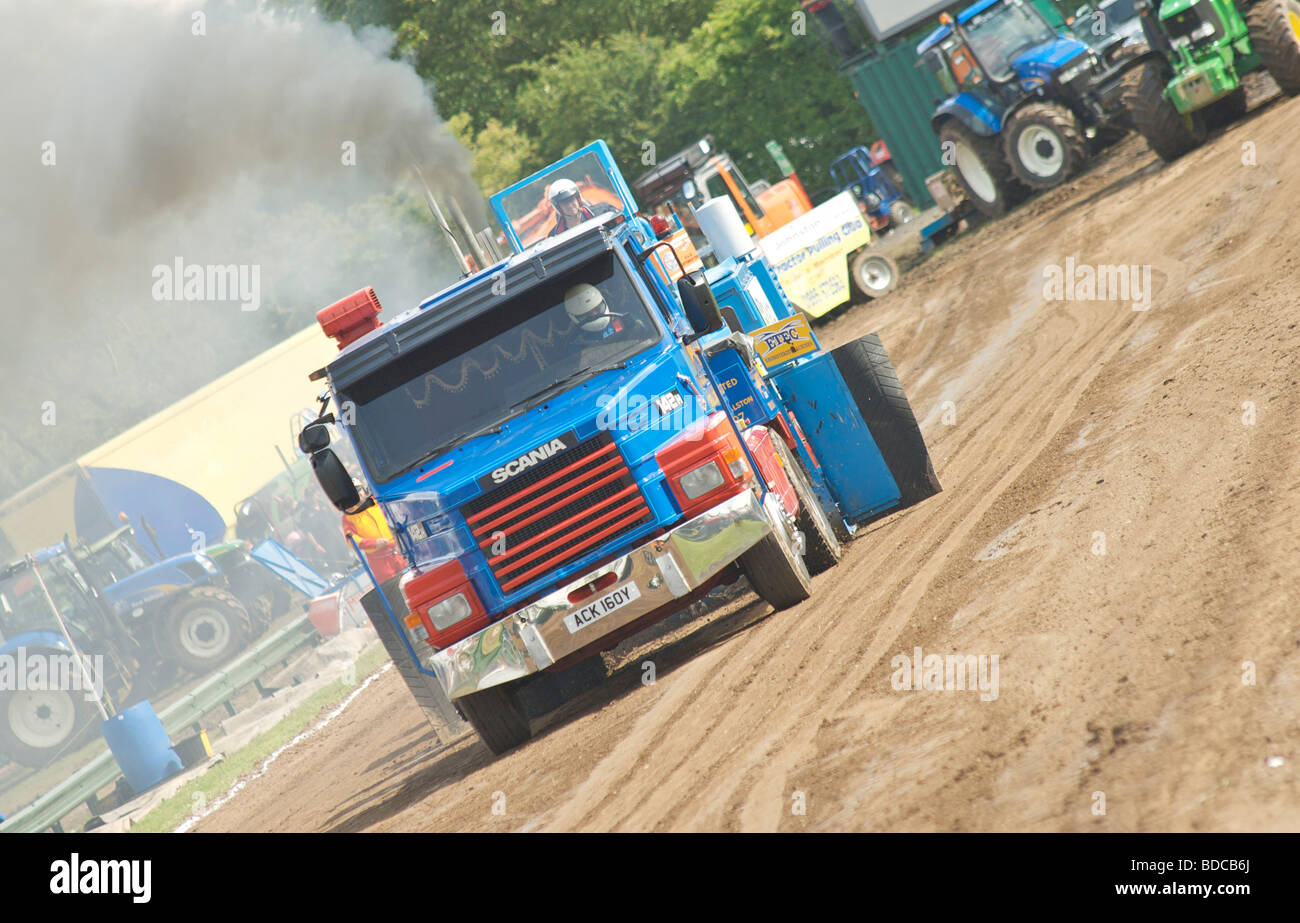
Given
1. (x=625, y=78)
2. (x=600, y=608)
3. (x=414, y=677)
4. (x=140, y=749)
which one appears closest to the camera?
(x=600, y=608)

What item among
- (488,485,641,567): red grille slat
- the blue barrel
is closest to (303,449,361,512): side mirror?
(488,485,641,567): red grille slat

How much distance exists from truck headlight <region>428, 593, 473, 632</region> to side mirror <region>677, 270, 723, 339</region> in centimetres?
214

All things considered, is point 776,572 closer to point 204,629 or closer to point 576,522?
point 576,522

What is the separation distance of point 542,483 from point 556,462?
142mm

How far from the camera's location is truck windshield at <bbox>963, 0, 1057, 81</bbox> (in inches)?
776

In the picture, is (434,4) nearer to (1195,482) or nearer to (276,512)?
(276,512)

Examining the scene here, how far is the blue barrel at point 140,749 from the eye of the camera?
15367 mm

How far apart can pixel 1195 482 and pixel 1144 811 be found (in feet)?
10.9

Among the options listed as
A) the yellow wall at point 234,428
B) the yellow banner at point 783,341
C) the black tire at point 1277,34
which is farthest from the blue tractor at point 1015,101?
the yellow wall at point 234,428

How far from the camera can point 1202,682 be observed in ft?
14.6

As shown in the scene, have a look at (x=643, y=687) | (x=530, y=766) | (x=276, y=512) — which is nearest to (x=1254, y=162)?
(x=643, y=687)

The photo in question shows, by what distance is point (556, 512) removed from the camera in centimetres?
760

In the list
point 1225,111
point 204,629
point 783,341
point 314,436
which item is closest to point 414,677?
point 314,436

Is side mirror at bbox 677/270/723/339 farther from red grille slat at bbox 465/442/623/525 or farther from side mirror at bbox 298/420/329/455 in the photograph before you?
side mirror at bbox 298/420/329/455
